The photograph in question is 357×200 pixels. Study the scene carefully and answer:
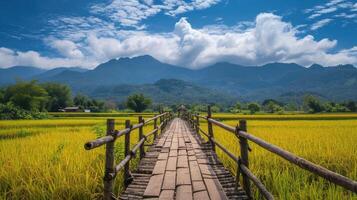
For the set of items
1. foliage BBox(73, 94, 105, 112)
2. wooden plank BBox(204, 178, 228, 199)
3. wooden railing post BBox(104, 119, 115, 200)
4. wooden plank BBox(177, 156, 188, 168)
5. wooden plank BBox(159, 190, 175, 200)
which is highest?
foliage BBox(73, 94, 105, 112)

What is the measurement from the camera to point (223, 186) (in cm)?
452

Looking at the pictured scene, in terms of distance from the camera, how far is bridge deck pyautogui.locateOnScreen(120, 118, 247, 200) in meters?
4.13

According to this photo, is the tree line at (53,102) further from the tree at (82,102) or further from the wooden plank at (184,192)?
the wooden plank at (184,192)

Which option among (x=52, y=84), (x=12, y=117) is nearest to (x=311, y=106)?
(x=12, y=117)

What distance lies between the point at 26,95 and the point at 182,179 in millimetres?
62295

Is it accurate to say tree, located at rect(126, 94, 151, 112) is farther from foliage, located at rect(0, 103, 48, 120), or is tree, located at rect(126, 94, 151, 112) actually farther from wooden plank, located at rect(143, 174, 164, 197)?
wooden plank, located at rect(143, 174, 164, 197)

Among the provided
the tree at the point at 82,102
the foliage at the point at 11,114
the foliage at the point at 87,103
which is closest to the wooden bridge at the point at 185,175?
the foliage at the point at 11,114

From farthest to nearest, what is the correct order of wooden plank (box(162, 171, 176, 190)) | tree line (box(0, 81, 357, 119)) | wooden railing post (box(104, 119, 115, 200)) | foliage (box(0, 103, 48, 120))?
tree line (box(0, 81, 357, 119)) → foliage (box(0, 103, 48, 120)) → wooden plank (box(162, 171, 176, 190)) → wooden railing post (box(104, 119, 115, 200))

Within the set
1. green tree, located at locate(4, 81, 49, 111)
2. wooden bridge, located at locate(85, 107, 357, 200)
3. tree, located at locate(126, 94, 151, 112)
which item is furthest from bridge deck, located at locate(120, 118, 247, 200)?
tree, located at locate(126, 94, 151, 112)

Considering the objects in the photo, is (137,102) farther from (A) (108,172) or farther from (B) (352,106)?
(A) (108,172)

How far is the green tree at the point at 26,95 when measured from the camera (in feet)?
188

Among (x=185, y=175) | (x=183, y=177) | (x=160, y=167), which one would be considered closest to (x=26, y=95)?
(x=160, y=167)

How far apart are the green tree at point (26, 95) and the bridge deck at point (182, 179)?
177ft

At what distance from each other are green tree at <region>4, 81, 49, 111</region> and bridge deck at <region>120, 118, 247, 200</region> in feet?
177
